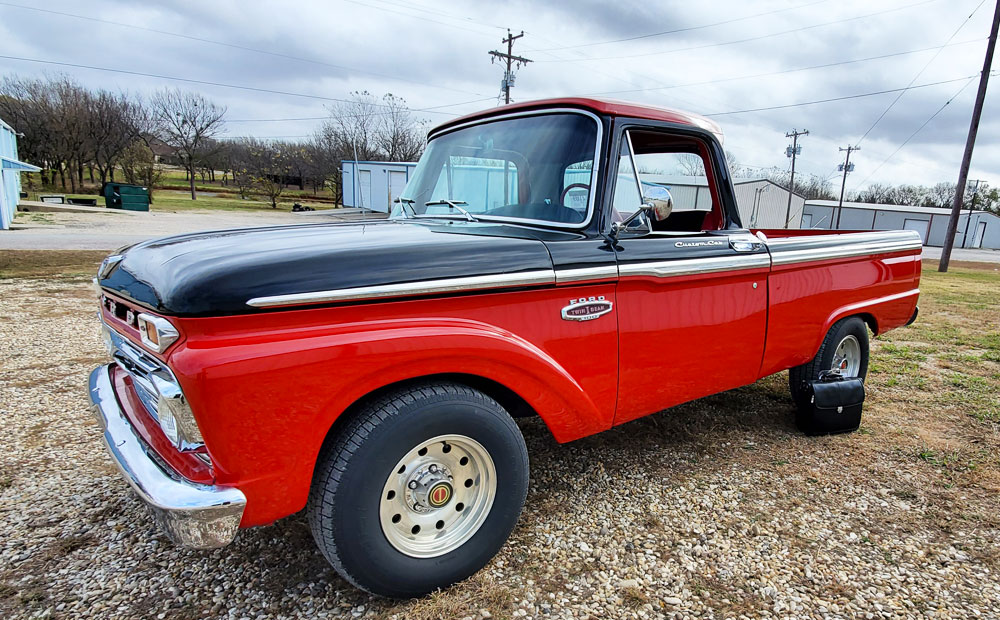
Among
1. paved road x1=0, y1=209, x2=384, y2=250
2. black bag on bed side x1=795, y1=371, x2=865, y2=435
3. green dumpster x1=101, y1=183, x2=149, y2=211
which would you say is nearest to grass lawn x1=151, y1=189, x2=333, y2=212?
green dumpster x1=101, y1=183, x2=149, y2=211

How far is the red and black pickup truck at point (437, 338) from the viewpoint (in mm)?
1717

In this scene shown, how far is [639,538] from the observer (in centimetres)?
261

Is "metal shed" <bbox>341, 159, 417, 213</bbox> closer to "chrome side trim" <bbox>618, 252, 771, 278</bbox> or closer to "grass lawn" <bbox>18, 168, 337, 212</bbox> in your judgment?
"grass lawn" <bbox>18, 168, 337, 212</bbox>

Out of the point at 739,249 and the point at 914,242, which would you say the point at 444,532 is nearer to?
the point at 739,249

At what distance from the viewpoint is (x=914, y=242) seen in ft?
14.2

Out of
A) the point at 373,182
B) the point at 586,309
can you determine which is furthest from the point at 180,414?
the point at 373,182

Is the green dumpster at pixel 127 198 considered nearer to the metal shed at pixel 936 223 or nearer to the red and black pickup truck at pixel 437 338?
the red and black pickup truck at pixel 437 338

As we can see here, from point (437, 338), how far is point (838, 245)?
309 cm

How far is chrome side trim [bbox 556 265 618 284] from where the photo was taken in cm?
229

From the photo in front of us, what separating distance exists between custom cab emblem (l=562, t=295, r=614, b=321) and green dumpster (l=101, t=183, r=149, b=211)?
121 feet

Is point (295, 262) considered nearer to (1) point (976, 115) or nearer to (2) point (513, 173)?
(2) point (513, 173)

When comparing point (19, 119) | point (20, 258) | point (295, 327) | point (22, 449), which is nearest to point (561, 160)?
point (295, 327)

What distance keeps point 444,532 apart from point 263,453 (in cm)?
86

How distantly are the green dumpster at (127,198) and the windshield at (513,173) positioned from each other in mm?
35629
